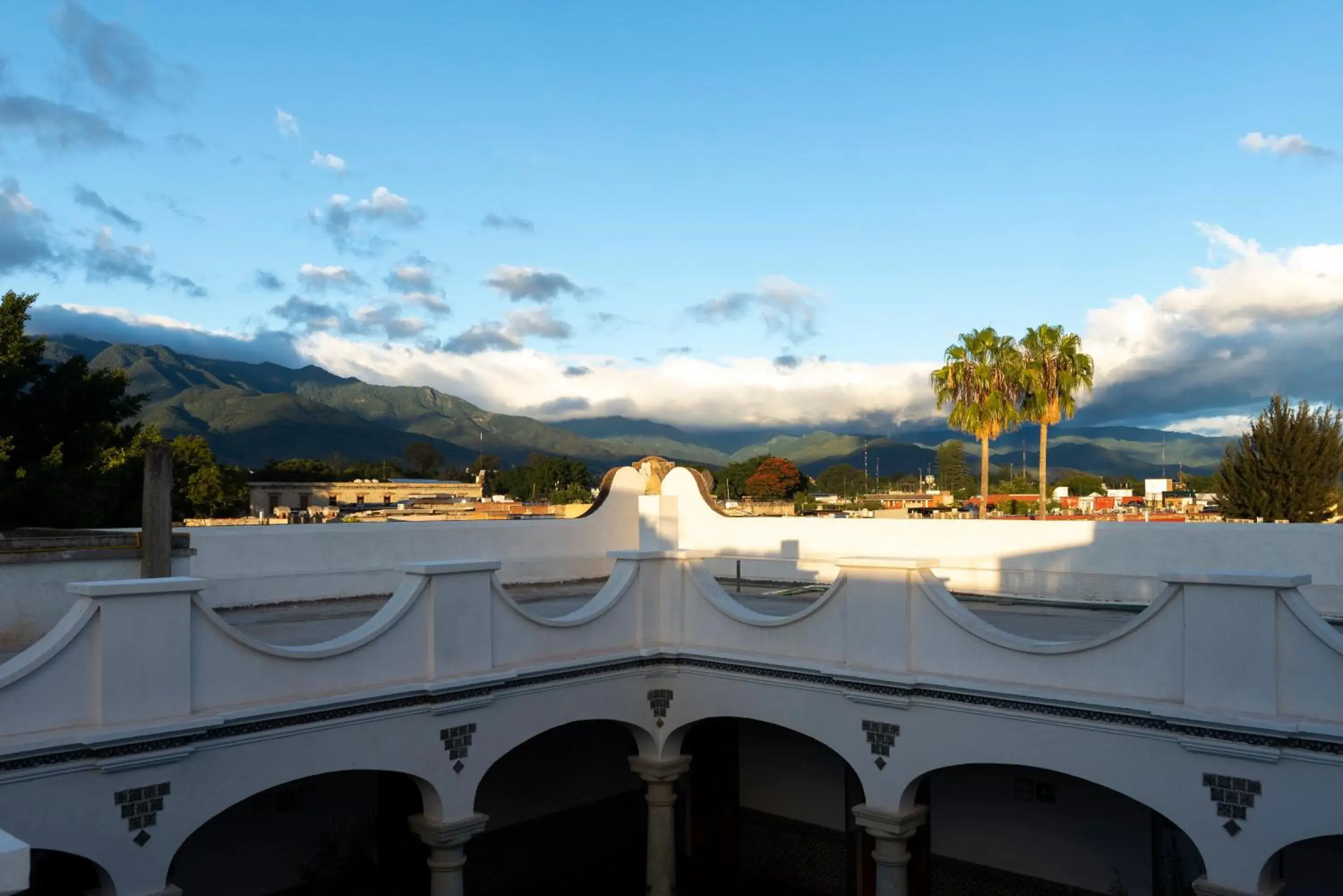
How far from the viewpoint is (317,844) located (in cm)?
1233

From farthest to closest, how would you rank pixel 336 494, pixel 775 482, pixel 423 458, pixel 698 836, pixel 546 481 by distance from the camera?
pixel 423 458 < pixel 546 481 < pixel 336 494 < pixel 775 482 < pixel 698 836

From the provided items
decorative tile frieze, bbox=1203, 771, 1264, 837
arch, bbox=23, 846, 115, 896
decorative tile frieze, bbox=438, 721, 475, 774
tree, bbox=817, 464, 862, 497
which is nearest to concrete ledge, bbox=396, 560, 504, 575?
decorative tile frieze, bbox=438, 721, 475, 774

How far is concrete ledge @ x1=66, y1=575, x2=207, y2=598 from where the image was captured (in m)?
7.57

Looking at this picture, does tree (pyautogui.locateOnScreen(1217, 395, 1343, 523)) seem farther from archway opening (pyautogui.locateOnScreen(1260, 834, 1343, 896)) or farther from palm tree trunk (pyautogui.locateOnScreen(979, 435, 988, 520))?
archway opening (pyautogui.locateOnScreen(1260, 834, 1343, 896))

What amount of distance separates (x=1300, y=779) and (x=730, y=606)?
5.81 metres

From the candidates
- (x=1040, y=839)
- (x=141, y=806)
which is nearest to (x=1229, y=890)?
(x=1040, y=839)

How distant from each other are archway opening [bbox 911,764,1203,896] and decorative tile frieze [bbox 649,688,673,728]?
3068 millimetres

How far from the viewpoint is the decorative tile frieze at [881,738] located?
10141 millimetres

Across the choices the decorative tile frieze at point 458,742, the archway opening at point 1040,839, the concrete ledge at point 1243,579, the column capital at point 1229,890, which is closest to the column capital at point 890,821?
the archway opening at point 1040,839

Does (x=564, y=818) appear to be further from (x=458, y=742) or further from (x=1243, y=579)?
(x=1243, y=579)

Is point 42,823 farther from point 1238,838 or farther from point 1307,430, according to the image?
point 1307,430

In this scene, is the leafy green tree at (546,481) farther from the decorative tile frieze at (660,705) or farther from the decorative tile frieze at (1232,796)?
the decorative tile frieze at (1232,796)

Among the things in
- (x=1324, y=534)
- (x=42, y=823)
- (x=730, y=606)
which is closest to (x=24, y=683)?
(x=42, y=823)

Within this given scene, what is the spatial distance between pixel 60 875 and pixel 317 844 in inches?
110
